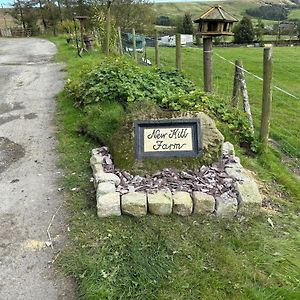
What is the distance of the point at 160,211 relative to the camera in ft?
9.84

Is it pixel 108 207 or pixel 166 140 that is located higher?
pixel 166 140

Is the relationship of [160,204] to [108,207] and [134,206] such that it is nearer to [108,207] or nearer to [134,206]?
[134,206]

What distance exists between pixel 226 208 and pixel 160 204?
0.57m

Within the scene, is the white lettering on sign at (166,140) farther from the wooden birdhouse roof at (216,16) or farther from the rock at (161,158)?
the wooden birdhouse roof at (216,16)

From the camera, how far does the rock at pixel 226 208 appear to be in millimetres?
3016

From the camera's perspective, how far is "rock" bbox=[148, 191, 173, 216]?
297 centimetres

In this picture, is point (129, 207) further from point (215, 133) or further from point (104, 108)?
point (104, 108)

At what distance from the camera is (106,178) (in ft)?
10.9

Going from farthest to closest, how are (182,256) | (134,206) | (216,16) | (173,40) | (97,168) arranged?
1. (173,40)
2. (216,16)
3. (97,168)
4. (134,206)
5. (182,256)

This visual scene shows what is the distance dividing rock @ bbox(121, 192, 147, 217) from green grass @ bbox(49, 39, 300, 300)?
0.06 m

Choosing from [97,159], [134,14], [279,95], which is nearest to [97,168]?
[97,159]

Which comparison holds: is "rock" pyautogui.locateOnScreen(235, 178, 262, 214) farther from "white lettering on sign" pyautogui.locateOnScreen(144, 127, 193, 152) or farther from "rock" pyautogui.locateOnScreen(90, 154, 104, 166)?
"rock" pyautogui.locateOnScreen(90, 154, 104, 166)

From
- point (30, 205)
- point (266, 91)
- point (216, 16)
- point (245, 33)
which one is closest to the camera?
point (30, 205)

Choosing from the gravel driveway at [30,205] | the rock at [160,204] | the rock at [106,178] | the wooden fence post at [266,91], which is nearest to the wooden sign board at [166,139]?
the rock at [106,178]
